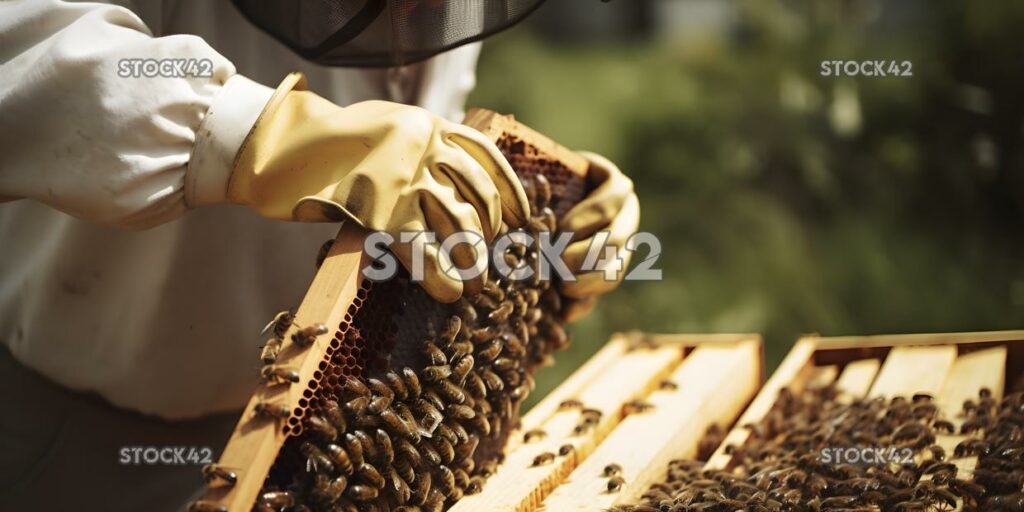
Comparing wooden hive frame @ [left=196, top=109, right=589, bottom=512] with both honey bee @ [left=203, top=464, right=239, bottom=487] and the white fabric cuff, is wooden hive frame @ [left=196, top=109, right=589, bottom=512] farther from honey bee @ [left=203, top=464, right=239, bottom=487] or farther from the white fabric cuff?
the white fabric cuff

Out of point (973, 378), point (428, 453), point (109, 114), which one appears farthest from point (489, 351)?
point (973, 378)

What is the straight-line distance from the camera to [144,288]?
2.83 metres

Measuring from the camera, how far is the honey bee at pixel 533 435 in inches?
119

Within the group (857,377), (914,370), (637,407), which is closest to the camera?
(637,407)

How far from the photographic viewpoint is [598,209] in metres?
2.94

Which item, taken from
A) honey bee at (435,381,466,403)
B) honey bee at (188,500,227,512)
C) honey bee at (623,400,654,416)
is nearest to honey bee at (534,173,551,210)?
honey bee at (435,381,466,403)

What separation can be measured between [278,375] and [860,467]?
5.20ft

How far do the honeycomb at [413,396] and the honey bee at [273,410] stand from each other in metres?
0.03

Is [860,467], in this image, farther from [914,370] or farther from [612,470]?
[914,370]

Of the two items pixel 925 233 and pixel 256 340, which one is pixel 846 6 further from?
pixel 256 340

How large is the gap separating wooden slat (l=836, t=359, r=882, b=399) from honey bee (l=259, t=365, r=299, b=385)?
2.19 m

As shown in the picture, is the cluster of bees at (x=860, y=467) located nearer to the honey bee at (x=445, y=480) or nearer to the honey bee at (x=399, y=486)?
the honey bee at (x=445, y=480)

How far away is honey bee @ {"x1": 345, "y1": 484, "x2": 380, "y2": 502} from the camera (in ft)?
6.91

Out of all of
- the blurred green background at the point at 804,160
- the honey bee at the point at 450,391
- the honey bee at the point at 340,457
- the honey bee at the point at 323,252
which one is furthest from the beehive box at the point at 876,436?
the blurred green background at the point at 804,160
